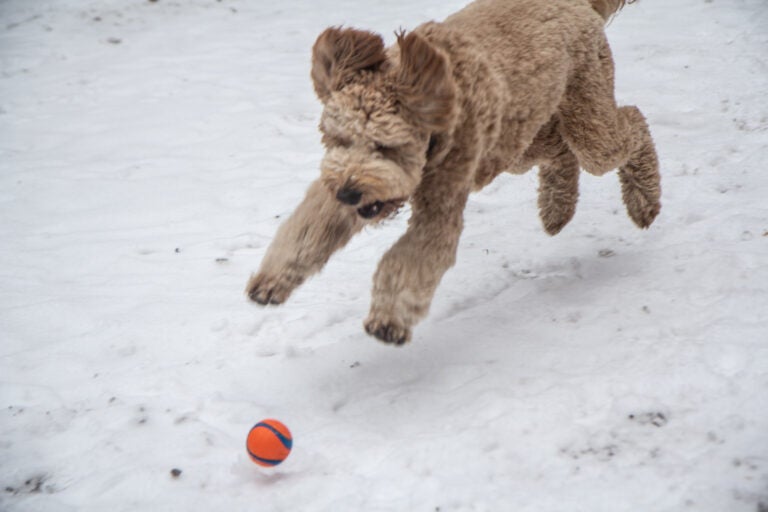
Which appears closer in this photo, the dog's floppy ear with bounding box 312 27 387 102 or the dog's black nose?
the dog's black nose

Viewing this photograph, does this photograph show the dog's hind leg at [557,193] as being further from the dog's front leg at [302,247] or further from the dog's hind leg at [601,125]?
the dog's front leg at [302,247]

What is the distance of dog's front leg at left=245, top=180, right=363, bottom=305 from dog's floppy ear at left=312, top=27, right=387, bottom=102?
492 millimetres

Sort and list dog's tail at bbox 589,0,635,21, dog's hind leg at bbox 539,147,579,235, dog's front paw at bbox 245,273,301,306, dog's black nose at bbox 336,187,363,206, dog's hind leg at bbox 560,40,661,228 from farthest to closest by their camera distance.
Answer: dog's hind leg at bbox 539,147,579,235 < dog's tail at bbox 589,0,635,21 < dog's hind leg at bbox 560,40,661,228 < dog's front paw at bbox 245,273,301,306 < dog's black nose at bbox 336,187,363,206

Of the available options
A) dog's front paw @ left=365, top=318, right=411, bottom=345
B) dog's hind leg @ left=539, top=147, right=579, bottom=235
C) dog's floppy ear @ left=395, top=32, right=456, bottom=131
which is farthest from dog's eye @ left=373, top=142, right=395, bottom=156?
dog's hind leg @ left=539, top=147, right=579, bottom=235

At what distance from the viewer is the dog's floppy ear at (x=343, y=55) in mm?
2549

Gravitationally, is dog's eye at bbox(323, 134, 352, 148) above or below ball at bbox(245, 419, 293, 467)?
above

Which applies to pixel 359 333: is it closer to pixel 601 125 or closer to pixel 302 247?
pixel 302 247

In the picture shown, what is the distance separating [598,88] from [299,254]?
1729mm

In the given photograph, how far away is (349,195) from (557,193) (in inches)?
83.1

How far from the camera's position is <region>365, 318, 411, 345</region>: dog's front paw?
2787 mm

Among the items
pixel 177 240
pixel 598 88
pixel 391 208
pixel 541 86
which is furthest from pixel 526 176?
pixel 391 208

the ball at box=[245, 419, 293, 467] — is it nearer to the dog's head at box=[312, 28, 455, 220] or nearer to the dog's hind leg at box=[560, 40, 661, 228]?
the dog's head at box=[312, 28, 455, 220]

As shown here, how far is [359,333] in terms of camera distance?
3.56 m

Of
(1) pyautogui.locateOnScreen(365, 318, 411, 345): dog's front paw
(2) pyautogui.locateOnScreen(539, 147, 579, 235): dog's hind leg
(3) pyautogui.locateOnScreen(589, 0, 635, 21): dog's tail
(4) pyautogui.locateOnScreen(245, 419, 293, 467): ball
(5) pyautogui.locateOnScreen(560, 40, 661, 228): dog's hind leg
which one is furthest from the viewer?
(2) pyautogui.locateOnScreen(539, 147, 579, 235): dog's hind leg
